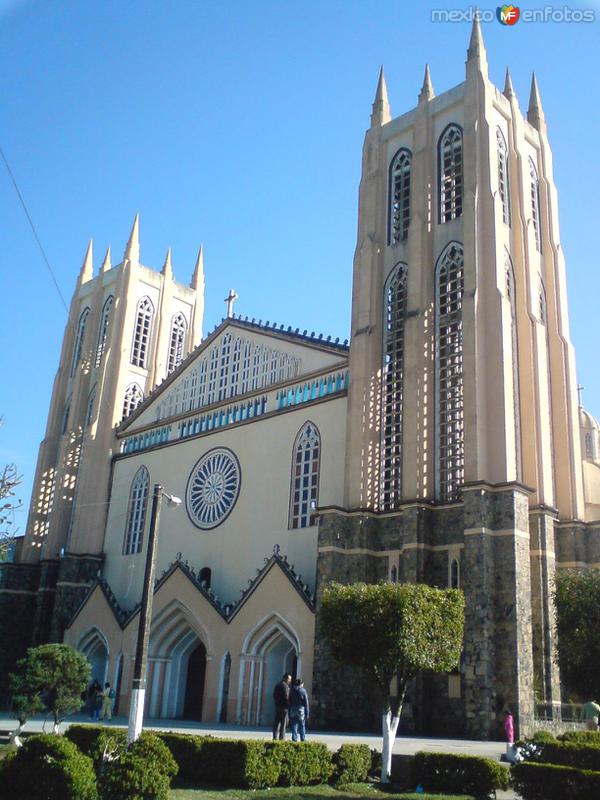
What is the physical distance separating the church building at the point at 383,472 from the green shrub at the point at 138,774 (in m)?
16.4

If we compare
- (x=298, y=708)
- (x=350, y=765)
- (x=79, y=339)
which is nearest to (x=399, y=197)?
(x=298, y=708)

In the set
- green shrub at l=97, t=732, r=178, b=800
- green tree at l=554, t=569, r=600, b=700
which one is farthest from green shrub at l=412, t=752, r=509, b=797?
green tree at l=554, t=569, r=600, b=700

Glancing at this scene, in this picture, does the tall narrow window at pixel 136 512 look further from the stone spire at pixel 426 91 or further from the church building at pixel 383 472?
the stone spire at pixel 426 91

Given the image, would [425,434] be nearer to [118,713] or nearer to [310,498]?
[310,498]

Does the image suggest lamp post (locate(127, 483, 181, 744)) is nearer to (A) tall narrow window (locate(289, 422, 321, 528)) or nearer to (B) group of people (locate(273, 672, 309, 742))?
(B) group of people (locate(273, 672, 309, 742))

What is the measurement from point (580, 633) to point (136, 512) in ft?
88.0

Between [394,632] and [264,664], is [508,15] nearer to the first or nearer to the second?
[394,632]

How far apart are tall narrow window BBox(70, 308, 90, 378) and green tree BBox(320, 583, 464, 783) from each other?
121 ft

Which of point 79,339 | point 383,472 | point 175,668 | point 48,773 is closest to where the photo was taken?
point 48,773

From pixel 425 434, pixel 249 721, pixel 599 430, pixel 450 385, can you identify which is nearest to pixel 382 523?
pixel 425 434

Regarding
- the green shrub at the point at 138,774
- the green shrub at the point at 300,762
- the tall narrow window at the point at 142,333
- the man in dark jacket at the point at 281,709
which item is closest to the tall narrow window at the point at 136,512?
the tall narrow window at the point at 142,333

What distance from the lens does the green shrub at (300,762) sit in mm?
15383

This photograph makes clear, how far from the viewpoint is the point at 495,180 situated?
33.6m

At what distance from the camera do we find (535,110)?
39.9m
